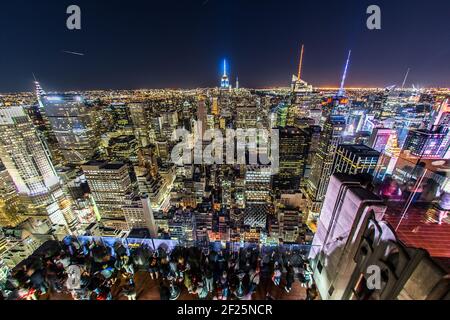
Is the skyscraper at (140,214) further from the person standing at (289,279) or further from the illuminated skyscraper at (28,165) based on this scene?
the person standing at (289,279)

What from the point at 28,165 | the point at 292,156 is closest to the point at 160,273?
the point at 292,156

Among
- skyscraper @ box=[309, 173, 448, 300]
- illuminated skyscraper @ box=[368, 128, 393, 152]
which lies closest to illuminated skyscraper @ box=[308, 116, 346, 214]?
illuminated skyscraper @ box=[368, 128, 393, 152]

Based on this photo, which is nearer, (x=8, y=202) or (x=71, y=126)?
(x=8, y=202)

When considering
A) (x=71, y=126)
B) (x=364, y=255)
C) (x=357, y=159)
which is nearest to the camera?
(x=364, y=255)

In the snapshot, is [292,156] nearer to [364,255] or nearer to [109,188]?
[109,188]

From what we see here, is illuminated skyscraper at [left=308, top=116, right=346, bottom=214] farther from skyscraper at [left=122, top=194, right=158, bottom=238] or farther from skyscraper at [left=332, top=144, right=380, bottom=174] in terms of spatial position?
skyscraper at [left=122, top=194, right=158, bottom=238]

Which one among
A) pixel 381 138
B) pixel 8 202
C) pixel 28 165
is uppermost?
pixel 381 138
